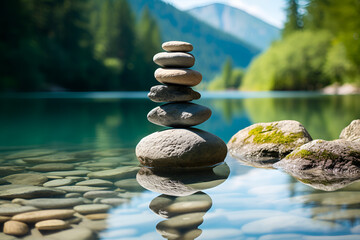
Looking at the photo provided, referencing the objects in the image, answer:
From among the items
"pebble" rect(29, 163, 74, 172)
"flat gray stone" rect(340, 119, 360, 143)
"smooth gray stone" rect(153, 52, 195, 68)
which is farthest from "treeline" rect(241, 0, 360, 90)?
"pebble" rect(29, 163, 74, 172)

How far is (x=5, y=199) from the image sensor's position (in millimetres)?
4461

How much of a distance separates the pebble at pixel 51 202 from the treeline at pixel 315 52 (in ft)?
152

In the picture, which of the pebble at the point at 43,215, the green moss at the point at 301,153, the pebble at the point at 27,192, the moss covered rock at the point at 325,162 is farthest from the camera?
the green moss at the point at 301,153

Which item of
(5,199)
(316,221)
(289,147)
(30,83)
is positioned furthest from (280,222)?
(30,83)

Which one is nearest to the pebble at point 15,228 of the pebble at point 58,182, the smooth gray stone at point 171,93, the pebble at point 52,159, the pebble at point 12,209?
the pebble at point 12,209

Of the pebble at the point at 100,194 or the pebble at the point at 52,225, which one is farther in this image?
the pebble at the point at 100,194

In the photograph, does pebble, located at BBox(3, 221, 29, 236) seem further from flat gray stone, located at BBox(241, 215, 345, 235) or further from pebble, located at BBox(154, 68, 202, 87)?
pebble, located at BBox(154, 68, 202, 87)

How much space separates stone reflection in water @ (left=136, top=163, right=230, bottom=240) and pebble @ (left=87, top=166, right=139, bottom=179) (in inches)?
6.0

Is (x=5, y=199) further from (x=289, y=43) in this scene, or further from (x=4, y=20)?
(x=289, y=43)

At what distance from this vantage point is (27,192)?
467cm

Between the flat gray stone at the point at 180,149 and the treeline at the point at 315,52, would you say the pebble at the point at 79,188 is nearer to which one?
the flat gray stone at the point at 180,149

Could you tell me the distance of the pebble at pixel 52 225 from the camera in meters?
3.49

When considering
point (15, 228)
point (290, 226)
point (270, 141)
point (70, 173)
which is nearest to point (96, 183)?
point (70, 173)

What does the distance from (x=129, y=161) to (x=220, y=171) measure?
1.99 meters
